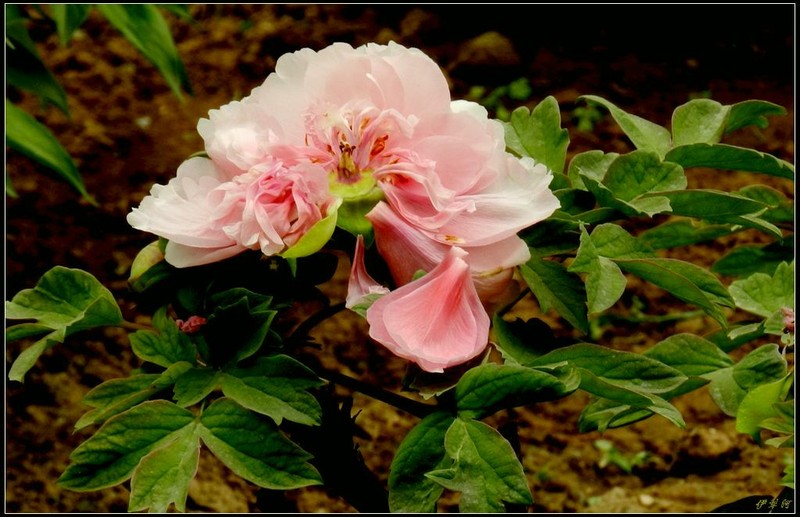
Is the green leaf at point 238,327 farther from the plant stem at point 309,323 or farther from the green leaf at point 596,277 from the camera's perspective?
the green leaf at point 596,277

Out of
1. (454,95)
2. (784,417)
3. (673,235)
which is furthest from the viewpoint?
(454,95)

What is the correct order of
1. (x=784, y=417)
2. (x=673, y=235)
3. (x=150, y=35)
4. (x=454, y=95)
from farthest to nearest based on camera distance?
(x=454, y=95) < (x=150, y=35) < (x=673, y=235) < (x=784, y=417)

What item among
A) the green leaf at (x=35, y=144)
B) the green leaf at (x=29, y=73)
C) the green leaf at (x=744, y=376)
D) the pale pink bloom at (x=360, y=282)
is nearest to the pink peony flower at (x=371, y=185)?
the pale pink bloom at (x=360, y=282)

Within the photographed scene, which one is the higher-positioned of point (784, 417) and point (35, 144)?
point (784, 417)

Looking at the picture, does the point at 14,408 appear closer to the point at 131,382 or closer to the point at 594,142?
the point at 131,382

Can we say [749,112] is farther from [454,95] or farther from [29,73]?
[454,95]

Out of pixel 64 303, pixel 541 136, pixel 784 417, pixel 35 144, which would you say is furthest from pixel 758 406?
pixel 35 144

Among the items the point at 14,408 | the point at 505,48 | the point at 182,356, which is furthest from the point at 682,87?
the point at 182,356
